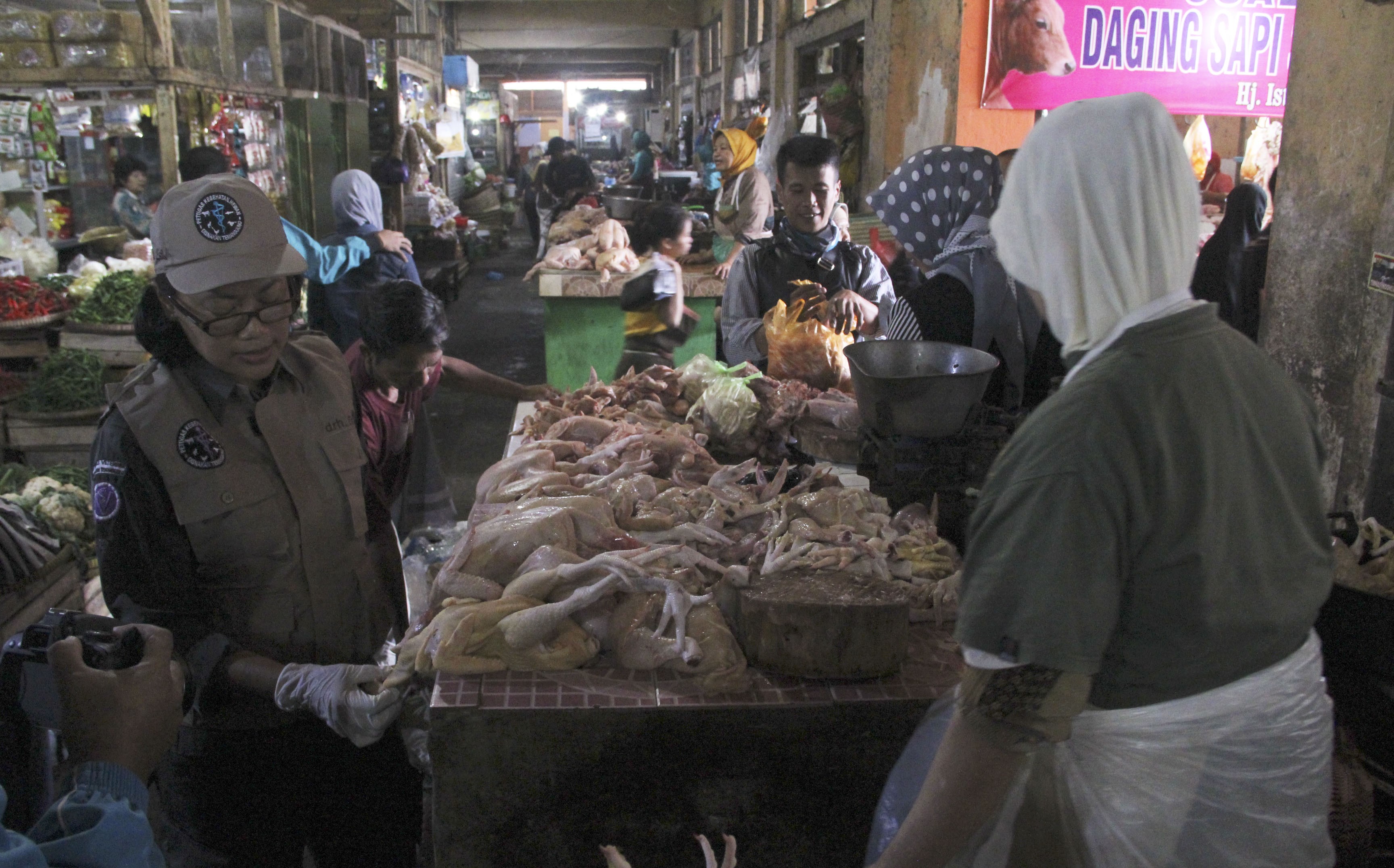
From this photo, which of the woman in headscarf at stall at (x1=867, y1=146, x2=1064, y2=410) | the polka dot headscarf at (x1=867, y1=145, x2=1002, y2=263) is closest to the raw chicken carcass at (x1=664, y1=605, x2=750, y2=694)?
A: the woman in headscarf at stall at (x1=867, y1=146, x2=1064, y2=410)

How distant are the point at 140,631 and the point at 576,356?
558cm

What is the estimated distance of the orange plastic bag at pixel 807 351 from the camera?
391 centimetres

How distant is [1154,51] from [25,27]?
7831 millimetres

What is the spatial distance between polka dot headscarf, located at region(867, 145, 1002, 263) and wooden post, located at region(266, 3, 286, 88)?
825 centimetres

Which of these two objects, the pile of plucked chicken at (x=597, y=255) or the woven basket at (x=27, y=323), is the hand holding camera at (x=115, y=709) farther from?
the woven basket at (x=27, y=323)

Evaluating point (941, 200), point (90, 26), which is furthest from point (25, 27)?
point (941, 200)

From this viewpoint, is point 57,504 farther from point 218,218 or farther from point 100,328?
point 218,218

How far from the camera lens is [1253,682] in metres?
1.40

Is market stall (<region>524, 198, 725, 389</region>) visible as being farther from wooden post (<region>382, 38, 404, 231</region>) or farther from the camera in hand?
wooden post (<region>382, 38, 404, 231</region>)

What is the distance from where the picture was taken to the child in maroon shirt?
302 centimetres

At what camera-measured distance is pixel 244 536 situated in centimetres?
204

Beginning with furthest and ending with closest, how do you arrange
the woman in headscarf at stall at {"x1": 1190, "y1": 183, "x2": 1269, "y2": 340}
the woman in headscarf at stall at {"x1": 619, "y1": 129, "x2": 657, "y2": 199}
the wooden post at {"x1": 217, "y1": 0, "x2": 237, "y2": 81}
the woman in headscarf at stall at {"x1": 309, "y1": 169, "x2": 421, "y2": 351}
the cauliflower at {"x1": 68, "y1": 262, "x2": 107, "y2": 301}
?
the woman in headscarf at stall at {"x1": 619, "y1": 129, "x2": 657, "y2": 199}, the wooden post at {"x1": 217, "y1": 0, "x2": 237, "y2": 81}, the cauliflower at {"x1": 68, "y1": 262, "x2": 107, "y2": 301}, the woman in headscarf at stall at {"x1": 309, "y1": 169, "x2": 421, "y2": 351}, the woman in headscarf at stall at {"x1": 1190, "y1": 183, "x2": 1269, "y2": 340}

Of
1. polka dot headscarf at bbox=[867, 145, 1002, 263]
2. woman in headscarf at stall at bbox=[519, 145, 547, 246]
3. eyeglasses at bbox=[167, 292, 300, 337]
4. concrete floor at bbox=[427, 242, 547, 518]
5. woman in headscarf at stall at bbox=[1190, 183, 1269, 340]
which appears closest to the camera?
eyeglasses at bbox=[167, 292, 300, 337]

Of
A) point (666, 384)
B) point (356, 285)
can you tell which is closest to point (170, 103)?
point (356, 285)
